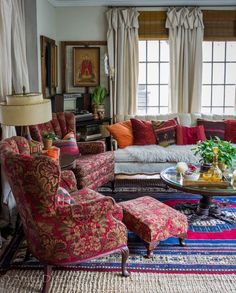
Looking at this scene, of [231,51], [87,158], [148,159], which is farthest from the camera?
[231,51]

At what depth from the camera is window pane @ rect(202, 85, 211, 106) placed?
686 centimetres

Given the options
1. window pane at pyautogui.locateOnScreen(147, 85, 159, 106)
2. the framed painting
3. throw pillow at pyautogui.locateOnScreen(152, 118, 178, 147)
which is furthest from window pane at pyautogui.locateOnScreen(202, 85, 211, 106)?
the framed painting

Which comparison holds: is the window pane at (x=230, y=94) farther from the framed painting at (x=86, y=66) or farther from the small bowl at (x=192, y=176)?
the small bowl at (x=192, y=176)

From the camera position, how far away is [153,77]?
269 inches

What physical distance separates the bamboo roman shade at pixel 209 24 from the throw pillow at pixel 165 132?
1538 millimetres

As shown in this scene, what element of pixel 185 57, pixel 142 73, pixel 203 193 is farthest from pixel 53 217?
pixel 142 73

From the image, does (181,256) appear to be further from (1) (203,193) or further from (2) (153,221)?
(1) (203,193)

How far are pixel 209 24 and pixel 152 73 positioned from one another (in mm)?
1184

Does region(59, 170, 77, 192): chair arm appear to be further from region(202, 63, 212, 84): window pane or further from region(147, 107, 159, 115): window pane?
region(202, 63, 212, 84): window pane

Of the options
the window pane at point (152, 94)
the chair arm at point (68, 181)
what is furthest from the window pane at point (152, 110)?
the chair arm at point (68, 181)

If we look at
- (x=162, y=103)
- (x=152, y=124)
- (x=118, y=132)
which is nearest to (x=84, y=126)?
(x=118, y=132)

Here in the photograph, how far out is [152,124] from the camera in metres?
5.90

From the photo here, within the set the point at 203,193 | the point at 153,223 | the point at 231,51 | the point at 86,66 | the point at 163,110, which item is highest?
the point at 231,51

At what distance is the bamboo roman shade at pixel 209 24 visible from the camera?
6.41 m
